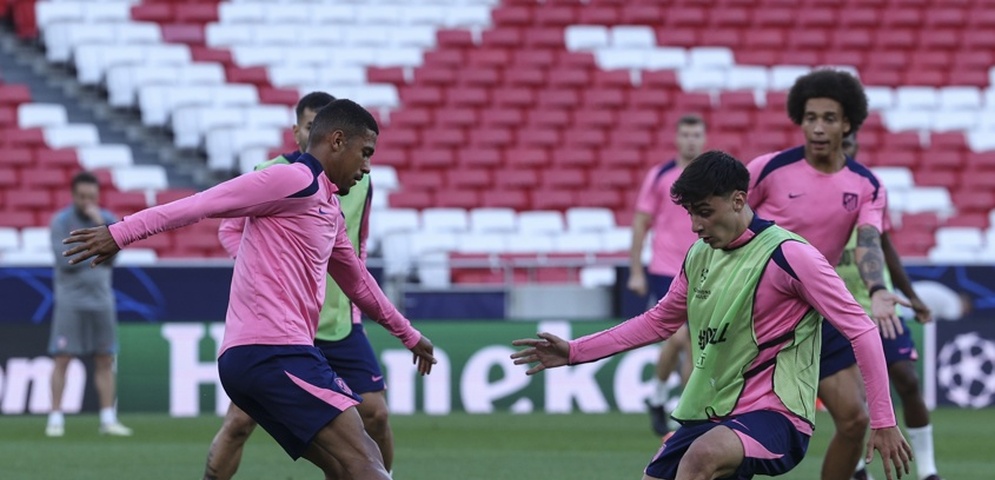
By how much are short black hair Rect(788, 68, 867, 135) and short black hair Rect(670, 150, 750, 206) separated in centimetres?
234

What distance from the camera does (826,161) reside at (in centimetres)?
846

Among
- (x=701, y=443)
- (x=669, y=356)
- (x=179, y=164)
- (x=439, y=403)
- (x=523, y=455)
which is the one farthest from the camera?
(x=179, y=164)

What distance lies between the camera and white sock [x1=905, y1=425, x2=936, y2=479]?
9367 mm

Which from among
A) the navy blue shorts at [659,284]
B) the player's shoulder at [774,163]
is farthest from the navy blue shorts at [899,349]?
the navy blue shorts at [659,284]

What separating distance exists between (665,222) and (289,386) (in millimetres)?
7623

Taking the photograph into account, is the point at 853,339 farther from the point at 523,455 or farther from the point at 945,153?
the point at 945,153

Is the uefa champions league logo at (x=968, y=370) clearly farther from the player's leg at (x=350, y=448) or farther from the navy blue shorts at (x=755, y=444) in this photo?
the player's leg at (x=350, y=448)

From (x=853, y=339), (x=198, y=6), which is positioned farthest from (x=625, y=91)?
(x=853, y=339)

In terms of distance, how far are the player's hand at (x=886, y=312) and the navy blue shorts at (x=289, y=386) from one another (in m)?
2.46

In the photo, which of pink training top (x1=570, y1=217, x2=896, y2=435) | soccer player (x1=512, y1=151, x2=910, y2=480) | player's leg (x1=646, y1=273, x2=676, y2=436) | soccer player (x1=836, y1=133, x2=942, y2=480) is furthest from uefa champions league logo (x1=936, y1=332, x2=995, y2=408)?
soccer player (x1=512, y1=151, x2=910, y2=480)

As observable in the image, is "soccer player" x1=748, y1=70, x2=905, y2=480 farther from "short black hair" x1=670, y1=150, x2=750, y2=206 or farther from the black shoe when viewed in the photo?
the black shoe

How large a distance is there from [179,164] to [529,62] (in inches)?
201

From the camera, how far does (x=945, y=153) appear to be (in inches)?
925

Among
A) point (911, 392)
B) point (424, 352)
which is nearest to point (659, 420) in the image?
point (911, 392)
